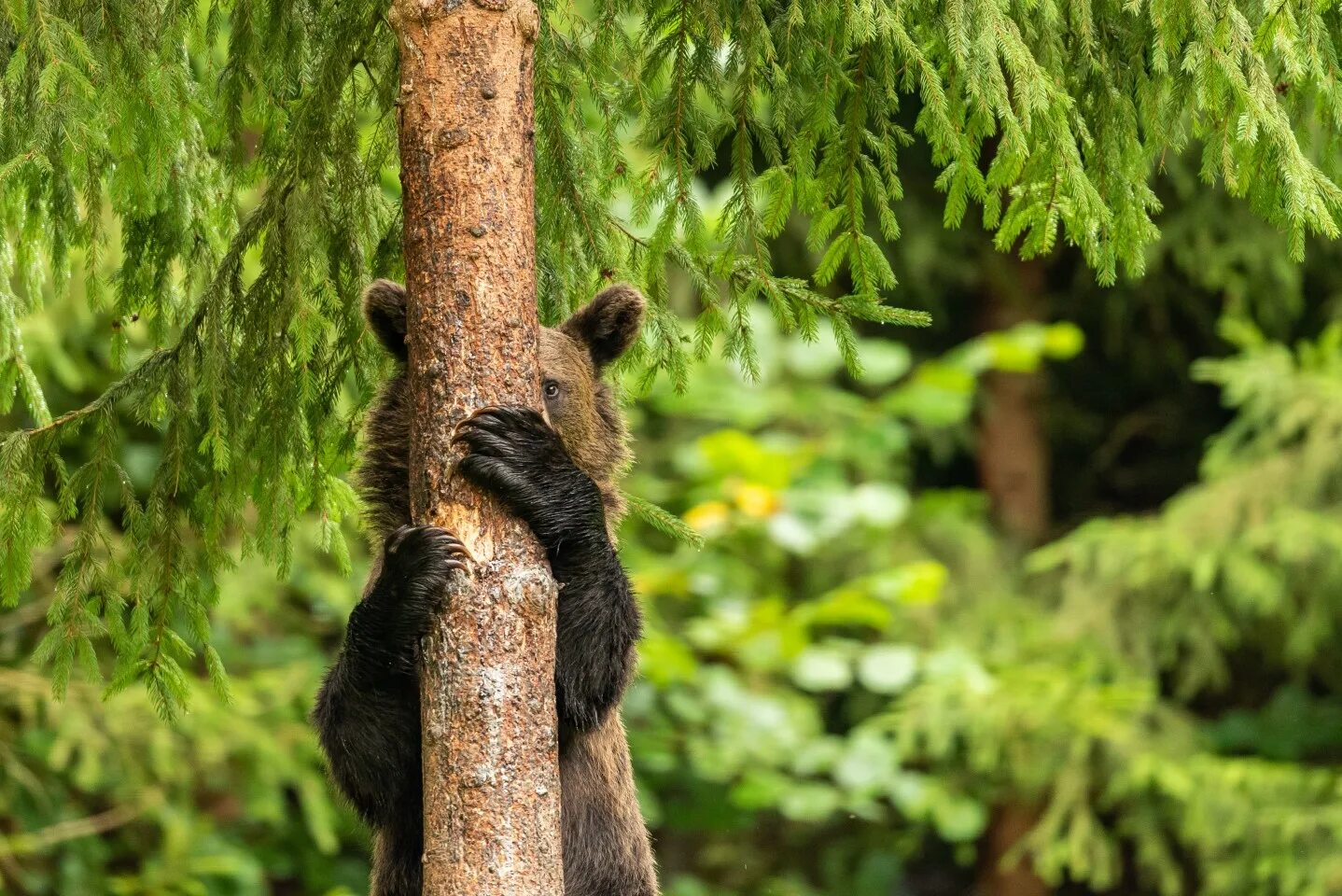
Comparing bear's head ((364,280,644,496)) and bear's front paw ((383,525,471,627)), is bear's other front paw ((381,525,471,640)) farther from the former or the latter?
bear's head ((364,280,644,496))

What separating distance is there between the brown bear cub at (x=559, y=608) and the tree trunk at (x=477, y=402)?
66mm

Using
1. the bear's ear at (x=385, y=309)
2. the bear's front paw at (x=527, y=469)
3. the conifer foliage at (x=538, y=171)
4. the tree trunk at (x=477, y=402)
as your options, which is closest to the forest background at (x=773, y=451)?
the conifer foliage at (x=538, y=171)

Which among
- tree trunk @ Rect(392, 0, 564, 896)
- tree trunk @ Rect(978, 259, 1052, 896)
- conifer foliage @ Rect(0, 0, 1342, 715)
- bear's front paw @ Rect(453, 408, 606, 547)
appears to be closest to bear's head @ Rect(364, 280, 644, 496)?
conifer foliage @ Rect(0, 0, 1342, 715)

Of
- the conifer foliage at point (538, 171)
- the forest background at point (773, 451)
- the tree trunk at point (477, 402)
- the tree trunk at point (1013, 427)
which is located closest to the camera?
the tree trunk at point (477, 402)

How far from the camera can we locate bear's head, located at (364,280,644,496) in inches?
140

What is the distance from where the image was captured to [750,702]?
7766mm

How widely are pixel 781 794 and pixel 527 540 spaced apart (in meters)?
5.10

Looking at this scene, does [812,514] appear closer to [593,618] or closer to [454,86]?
[593,618]

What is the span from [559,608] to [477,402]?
2.10 feet

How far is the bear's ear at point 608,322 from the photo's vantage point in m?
3.60

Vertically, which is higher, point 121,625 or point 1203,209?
point 1203,209

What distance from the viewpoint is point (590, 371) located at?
3.78 m

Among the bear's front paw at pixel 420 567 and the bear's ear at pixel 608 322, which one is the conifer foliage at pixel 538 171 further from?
the bear's front paw at pixel 420 567

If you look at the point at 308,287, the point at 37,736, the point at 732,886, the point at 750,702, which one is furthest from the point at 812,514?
the point at 308,287
